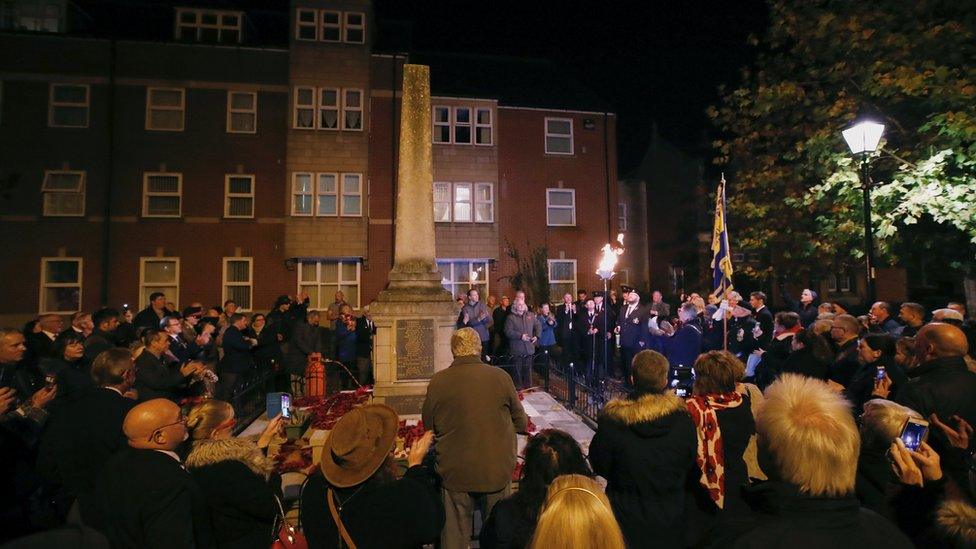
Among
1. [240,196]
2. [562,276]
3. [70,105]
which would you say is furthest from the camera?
[562,276]

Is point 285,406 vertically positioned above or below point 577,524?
below

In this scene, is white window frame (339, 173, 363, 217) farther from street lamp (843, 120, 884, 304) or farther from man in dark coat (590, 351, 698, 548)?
man in dark coat (590, 351, 698, 548)

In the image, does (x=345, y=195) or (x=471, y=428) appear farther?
(x=345, y=195)

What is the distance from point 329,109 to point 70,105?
31.0 feet

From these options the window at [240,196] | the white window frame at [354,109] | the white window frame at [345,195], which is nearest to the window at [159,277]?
the window at [240,196]

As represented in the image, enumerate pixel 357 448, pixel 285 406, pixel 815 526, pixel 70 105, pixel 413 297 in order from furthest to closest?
pixel 70 105 → pixel 413 297 → pixel 285 406 → pixel 357 448 → pixel 815 526

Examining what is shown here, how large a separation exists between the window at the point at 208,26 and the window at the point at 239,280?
8.68 m

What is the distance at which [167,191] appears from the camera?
20891 mm

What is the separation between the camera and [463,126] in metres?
23.6

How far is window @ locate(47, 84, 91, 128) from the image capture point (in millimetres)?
20250

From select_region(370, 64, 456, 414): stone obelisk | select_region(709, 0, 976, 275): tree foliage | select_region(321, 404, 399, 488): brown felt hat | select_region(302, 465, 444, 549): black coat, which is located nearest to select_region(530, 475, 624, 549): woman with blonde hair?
select_region(302, 465, 444, 549): black coat

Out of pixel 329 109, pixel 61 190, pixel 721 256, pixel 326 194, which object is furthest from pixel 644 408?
pixel 61 190

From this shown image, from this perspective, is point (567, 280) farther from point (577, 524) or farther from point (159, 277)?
point (577, 524)

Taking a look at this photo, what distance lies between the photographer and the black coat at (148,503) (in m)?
2.69
